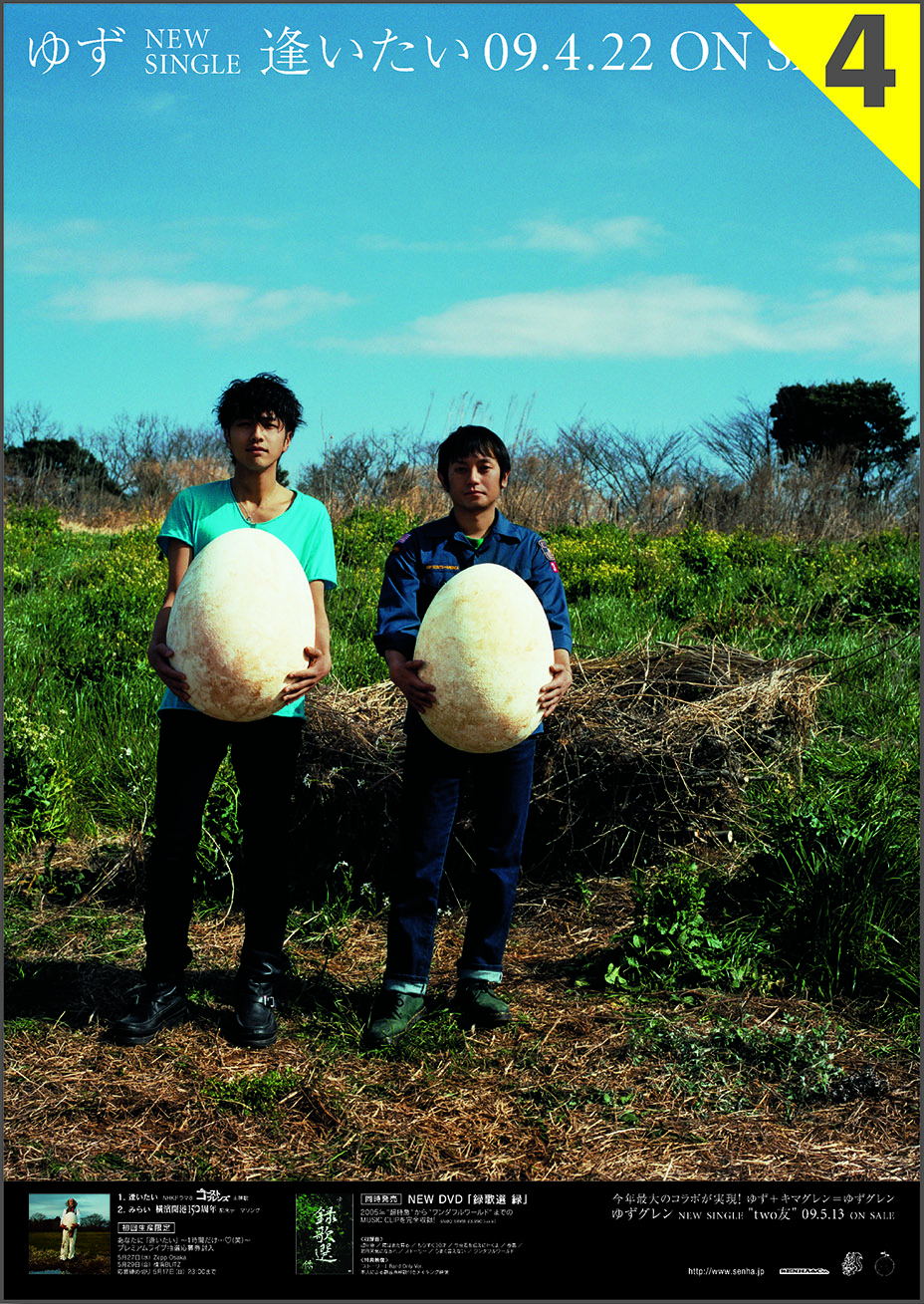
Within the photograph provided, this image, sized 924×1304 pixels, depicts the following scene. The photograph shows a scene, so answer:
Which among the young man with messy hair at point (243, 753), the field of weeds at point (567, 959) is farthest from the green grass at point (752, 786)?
the young man with messy hair at point (243, 753)

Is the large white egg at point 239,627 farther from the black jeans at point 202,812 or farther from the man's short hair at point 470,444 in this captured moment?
the man's short hair at point 470,444

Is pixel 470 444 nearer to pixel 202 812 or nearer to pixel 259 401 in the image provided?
pixel 259 401

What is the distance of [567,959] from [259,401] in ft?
7.43

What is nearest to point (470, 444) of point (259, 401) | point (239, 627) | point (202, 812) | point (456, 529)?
point (456, 529)

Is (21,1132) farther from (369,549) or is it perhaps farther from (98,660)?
(369,549)

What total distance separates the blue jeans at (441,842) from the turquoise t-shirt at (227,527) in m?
0.43

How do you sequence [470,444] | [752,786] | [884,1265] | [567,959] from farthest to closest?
1. [752,786]
2. [567,959]
3. [470,444]
4. [884,1265]

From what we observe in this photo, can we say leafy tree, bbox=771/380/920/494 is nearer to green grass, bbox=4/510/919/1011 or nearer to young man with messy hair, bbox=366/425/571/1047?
green grass, bbox=4/510/919/1011

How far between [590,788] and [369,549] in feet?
17.4

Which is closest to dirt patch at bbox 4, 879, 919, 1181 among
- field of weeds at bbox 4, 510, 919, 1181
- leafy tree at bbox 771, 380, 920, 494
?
field of weeds at bbox 4, 510, 919, 1181

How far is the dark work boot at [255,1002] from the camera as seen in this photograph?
9.95 ft

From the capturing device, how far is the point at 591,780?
424 cm

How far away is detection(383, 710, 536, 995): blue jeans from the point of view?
3.03m

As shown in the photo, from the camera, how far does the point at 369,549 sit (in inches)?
360
